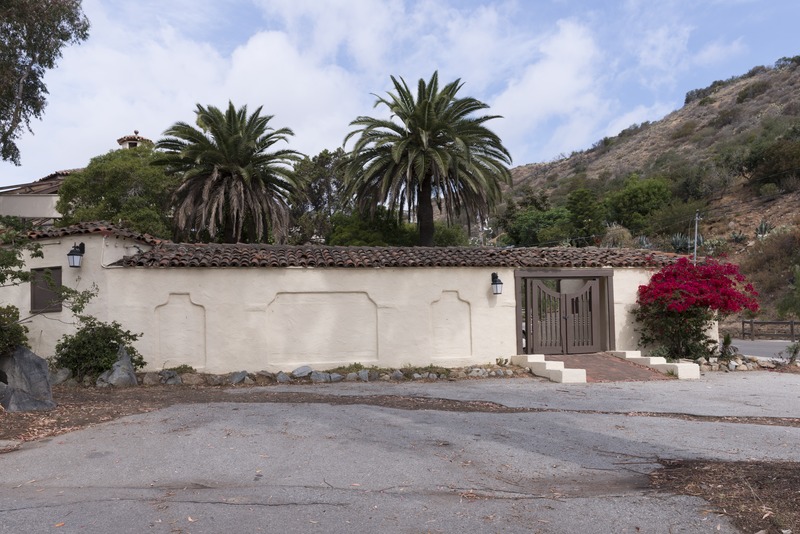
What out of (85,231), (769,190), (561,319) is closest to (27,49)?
(85,231)

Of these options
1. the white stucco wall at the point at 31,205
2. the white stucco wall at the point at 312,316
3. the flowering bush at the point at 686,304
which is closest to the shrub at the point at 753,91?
the flowering bush at the point at 686,304

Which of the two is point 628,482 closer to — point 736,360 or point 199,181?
point 736,360

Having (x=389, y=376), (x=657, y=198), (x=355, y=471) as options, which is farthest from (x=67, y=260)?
(x=657, y=198)

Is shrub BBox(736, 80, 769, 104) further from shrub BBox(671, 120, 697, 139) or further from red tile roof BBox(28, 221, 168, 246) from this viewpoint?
red tile roof BBox(28, 221, 168, 246)

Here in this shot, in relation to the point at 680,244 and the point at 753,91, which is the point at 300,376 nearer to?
the point at 680,244

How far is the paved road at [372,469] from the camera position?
477 centimetres

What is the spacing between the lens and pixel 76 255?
14.1 m

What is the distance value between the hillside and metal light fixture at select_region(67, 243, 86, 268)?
3348 centimetres

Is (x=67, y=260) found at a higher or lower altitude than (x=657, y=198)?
lower

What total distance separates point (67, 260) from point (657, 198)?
4258 cm

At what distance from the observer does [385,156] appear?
22609 millimetres

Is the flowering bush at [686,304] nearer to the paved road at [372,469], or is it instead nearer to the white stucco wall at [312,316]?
the white stucco wall at [312,316]

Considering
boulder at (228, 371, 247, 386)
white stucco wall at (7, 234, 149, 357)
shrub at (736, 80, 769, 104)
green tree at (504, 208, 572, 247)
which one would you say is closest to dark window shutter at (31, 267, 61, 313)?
white stucco wall at (7, 234, 149, 357)

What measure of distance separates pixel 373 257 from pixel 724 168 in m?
39.6
